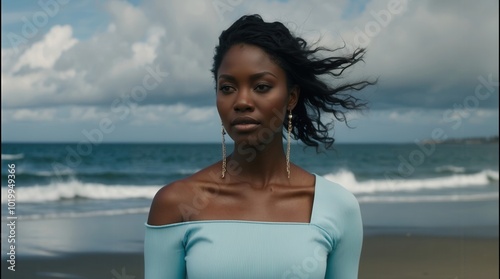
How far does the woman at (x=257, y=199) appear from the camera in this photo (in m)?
2.38

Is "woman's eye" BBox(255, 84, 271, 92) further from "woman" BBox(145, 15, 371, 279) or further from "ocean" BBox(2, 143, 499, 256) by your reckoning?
"ocean" BBox(2, 143, 499, 256)

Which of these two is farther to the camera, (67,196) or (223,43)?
(67,196)

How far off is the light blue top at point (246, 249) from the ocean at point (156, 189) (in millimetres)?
724

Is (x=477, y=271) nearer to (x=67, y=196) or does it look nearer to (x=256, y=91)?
(x=256, y=91)

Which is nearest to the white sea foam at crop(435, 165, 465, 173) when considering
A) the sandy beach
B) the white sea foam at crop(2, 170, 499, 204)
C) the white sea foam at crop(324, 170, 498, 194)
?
the white sea foam at crop(324, 170, 498, 194)

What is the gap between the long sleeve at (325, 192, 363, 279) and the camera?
2545 millimetres

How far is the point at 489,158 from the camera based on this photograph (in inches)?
1419

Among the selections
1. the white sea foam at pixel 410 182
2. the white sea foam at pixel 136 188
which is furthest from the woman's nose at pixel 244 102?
the white sea foam at pixel 410 182

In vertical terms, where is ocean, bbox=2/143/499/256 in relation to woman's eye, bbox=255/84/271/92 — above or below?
Result: above

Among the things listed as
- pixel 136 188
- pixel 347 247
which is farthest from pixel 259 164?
pixel 136 188

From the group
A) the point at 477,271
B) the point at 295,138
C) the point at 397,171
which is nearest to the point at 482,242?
the point at 477,271

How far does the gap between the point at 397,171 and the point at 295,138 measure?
26961 millimetres

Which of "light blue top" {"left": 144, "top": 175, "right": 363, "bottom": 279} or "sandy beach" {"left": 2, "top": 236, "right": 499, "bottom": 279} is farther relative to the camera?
"sandy beach" {"left": 2, "top": 236, "right": 499, "bottom": 279}

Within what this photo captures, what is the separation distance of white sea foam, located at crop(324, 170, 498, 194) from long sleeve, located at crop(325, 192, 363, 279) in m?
16.9
